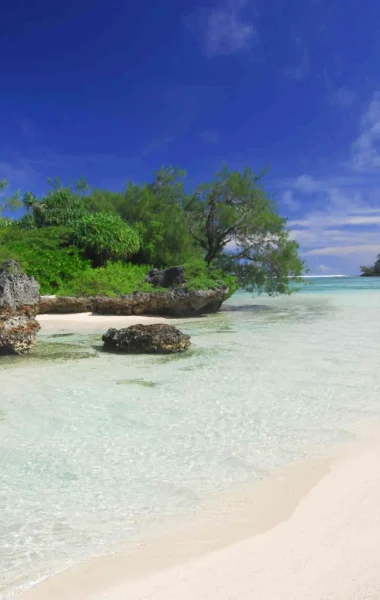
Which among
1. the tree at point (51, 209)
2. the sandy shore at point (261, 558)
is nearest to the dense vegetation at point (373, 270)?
the tree at point (51, 209)

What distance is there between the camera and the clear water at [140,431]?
2920 millimetres

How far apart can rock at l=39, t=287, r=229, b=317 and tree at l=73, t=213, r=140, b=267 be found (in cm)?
447

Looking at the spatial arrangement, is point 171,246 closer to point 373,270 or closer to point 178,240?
point 178,240

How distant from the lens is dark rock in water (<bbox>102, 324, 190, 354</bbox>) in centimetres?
927

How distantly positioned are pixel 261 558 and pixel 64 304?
15333 millimetres

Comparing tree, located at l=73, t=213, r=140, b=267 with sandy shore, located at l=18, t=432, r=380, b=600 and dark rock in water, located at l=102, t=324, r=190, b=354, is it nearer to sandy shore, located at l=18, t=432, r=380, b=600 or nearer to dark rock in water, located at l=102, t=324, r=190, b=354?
dark rock in water, located at l=102, t=324, r=190, b=354

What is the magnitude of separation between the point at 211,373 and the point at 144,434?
2.82m

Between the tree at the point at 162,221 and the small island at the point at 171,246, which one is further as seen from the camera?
the tree at the point at 162,221

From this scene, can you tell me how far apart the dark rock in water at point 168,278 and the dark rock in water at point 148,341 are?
318 inches

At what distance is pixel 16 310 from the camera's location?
9414mm

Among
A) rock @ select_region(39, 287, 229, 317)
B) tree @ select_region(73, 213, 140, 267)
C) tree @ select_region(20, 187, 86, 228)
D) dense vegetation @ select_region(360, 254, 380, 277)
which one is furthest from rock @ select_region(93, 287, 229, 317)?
dense vegetation @ select_region(360, 254, 380, 277)

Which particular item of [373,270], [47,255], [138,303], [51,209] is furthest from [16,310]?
[373,270]

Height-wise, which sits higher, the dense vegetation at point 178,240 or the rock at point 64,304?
the dense vegetation at point 178,240

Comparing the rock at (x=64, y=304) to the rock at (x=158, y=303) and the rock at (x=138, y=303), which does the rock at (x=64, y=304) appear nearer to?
the rock at (x=138, y=303)
